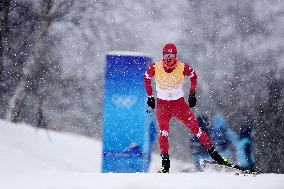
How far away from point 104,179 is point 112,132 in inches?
113

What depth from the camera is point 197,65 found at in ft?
57.0

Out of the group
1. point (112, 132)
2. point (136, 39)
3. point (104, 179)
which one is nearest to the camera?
point (104, 179)

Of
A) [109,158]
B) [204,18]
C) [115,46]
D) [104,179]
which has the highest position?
[204,18]

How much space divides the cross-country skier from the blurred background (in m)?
9.93

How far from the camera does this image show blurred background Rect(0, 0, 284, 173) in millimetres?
16750

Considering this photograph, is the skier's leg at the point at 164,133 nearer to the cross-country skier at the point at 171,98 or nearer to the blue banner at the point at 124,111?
the cross-country skier at the point at 171,98

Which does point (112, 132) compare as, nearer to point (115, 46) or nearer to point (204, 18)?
point (115, 46)

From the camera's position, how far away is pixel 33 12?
12.8 m

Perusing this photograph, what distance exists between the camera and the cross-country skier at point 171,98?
559 centimetres

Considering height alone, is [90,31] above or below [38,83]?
above

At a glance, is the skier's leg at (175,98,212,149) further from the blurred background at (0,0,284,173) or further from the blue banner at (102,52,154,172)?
the blurred background at (0,0,284,173)

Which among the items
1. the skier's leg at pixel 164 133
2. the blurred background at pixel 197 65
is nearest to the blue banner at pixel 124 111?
the skier's leg at pixel 164 133

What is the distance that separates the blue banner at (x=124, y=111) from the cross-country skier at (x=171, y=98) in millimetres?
1143

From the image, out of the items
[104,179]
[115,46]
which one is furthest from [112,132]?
[115,46]
